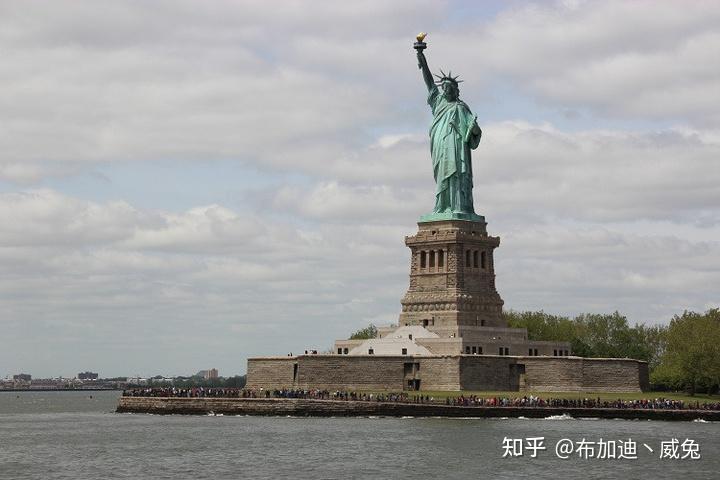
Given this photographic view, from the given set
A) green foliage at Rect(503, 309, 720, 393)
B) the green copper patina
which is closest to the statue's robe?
the green copper patina

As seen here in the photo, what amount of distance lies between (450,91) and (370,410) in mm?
27669

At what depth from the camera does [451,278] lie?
106 meters

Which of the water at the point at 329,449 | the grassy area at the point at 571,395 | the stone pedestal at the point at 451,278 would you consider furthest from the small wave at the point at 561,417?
the stone pedestal at the point at 451,278

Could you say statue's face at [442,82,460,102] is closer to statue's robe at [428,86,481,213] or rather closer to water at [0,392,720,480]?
statue's robe at [428,86,481,213]

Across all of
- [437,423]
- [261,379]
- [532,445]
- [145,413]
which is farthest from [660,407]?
[145,413]

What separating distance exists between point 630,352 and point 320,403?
40970mm

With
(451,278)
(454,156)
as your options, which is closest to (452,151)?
(454,156)

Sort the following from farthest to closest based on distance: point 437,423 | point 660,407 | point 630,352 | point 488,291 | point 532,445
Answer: point 630,352, point 488,291, point 660,407, point 437,423, point 532,445

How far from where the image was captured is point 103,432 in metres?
87.5

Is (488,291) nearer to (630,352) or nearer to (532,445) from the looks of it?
(630,352)

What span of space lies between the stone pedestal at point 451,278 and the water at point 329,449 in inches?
655

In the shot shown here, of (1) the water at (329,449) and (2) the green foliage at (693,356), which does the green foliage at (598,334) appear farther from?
(1) the water at (329,449)

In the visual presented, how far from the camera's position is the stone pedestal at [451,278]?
105 m

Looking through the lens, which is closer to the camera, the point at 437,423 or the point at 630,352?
the point at 437,423
